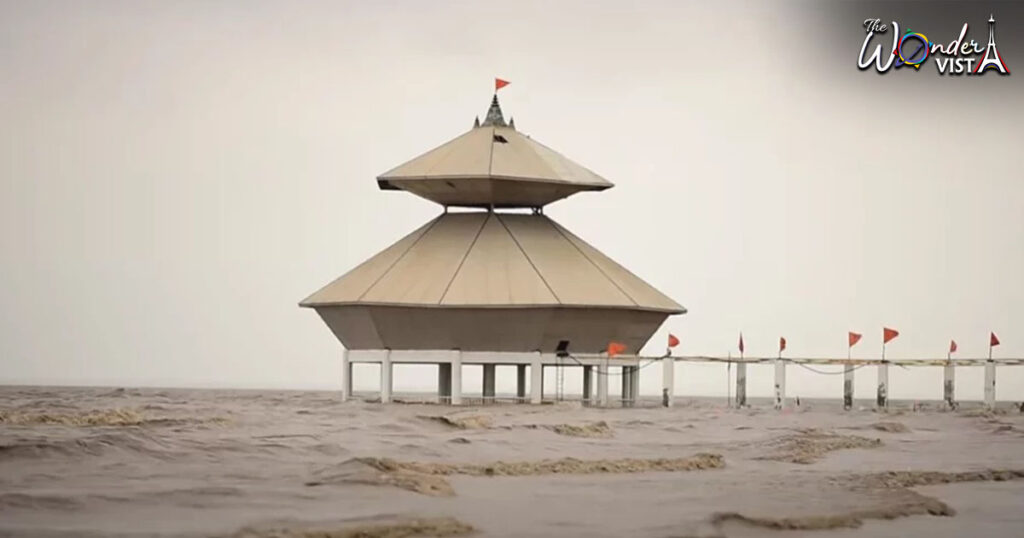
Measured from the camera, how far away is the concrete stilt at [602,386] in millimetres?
73125

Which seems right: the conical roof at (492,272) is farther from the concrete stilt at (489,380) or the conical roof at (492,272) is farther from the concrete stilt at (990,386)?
the concrete stilt at (990,386)

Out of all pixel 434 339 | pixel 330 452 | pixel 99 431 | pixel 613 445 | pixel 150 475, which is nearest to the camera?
pixel 150 475

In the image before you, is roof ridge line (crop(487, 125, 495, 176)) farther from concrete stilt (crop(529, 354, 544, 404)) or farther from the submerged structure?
concrete stilt (crop(529, 354, 544, 404))

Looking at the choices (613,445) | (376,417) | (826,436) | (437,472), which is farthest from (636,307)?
(437,472)

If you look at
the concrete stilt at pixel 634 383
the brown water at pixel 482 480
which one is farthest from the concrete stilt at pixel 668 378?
the brown water at pixel 482 480

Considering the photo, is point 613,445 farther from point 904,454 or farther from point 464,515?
point 464,515

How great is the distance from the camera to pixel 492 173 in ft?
236

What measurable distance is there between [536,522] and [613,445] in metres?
18.6

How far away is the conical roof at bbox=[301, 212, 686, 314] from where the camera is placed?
69.7 m

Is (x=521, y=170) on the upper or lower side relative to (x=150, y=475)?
upper

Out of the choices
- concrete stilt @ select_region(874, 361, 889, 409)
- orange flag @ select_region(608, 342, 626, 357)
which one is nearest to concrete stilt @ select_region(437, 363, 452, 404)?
orange flag @ select_region(608, 342, 626, 357)

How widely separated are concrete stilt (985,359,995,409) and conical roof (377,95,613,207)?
17675mm

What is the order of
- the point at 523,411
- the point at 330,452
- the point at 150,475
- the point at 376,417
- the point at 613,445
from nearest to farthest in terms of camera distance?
the point at 150,475 → the point at 330,452 → the point at 613,445 → the point at 376,417 → the point at 523,411

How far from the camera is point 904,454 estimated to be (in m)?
44.2
